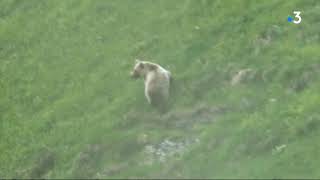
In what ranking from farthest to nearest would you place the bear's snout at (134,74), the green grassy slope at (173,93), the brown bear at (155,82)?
the bear's snout at (134,74) < the brown bear at (155,82) < the green grassy slope at (173,93)

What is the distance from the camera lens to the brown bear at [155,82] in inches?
940

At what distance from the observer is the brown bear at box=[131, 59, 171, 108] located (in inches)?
940

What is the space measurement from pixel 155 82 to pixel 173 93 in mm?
759

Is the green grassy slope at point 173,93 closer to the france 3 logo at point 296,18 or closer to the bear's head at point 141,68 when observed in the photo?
the france 3 logo at point 296,18

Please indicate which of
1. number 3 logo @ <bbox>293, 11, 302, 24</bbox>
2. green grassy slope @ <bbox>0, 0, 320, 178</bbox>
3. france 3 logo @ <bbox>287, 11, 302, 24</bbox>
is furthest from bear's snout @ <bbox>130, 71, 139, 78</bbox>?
number 3 logo @ <bbox>293, 11, 302, 24</bbox>

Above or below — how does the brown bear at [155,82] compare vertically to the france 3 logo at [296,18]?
below

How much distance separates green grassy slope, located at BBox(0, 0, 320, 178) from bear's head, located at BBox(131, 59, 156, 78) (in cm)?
39

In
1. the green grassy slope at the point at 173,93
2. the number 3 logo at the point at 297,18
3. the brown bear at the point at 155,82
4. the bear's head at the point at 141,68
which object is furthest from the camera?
the number 3 logo at the point at 297,18

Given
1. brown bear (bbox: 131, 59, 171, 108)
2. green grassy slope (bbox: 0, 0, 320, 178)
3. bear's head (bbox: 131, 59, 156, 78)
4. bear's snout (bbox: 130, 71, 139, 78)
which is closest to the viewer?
green grassy slope (bbox: 0, 0, 320, 178)

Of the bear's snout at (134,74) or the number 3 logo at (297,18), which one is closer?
the bear's snout at (134,74)

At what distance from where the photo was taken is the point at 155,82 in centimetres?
2408

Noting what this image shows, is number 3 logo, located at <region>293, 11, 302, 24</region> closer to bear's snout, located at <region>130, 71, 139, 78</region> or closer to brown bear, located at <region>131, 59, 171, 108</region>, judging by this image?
brown bear, located at <region>131, 59, 171, 108</region>

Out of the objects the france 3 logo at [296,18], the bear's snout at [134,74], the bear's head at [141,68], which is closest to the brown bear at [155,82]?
the bear's head at [141,68]

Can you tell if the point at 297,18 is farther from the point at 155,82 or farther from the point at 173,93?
the point at 155,82
